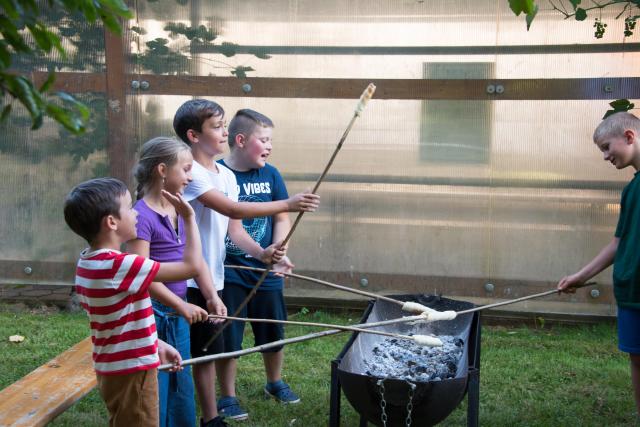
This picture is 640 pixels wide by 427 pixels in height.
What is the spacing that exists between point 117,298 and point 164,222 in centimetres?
61

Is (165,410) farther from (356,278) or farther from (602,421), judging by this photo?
(356,278)

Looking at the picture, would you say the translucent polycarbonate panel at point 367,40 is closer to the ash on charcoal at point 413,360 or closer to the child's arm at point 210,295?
the ash on charcoal at point 413,360

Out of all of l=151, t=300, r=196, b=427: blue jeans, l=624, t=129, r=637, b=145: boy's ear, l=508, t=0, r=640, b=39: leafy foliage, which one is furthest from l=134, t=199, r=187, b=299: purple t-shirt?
l=508, t=0, r=640, b=39: leafy foliage

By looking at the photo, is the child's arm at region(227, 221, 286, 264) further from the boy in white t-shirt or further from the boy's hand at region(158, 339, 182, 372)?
the boy's hand at region(158, 339, 182, 372)

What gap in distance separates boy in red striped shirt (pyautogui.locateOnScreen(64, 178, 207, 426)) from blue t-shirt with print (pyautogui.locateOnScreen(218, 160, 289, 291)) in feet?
4.67

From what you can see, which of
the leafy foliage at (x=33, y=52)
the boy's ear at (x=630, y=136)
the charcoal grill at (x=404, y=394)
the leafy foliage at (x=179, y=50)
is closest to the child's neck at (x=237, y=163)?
the charcoal grill at (x=404, y=394)

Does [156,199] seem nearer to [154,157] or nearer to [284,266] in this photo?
[154,157]

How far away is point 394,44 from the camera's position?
646cm

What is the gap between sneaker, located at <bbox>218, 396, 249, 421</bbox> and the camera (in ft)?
14.6

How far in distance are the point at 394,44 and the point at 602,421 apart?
3.43 meters

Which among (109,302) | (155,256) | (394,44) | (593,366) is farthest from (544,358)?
(109,302)

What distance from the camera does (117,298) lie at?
2.82 meters

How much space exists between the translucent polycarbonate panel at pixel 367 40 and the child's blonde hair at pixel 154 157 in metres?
3.36

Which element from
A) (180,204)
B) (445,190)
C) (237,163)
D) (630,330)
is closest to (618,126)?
(630,330)
